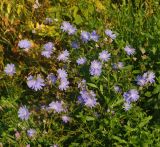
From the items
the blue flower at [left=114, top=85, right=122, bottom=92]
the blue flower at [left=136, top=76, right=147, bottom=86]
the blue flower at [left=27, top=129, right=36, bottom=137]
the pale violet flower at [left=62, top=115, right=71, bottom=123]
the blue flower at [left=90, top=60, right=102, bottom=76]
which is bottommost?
the blue flower at [left=27, top=129, right=36, bottom=137]

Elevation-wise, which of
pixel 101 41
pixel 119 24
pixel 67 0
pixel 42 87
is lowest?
pixel 42 87

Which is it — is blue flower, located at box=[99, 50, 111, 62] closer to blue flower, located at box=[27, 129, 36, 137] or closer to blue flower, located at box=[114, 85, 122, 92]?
blue flower, located at box=[114, 85, 122, 92]

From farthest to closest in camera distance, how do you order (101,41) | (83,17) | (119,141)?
(83,17) → (101,41) → (119,141)

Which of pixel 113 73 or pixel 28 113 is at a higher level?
pixel 113 73

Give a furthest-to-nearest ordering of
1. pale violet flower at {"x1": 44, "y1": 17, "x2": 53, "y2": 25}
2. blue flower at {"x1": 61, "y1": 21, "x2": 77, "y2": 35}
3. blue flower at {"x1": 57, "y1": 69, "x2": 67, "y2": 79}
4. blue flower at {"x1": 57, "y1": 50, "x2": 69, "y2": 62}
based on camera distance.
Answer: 1. pale violet flower at {"x1": 44, "y1": 17, "x2": 53, "y2": 25}
2. blue flower at {"x1": 61, "y1": 21, "x2": 77, "y2": 35}
3. blue flower at {"x1": 57, "y1": 50, "x2": 69, "y2": 62}
4. blue flower at {"x1": 57, "y1": 69, "x2": 67, "y2": 79}

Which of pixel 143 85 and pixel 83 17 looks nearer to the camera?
pixel 143 85

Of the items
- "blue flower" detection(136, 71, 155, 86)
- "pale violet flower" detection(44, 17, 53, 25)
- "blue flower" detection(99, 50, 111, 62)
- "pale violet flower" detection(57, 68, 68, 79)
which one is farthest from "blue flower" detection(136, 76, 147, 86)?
"pale violet flower" detection(44, 17, 53, 25)

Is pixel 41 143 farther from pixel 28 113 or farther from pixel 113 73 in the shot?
pixel 113 73

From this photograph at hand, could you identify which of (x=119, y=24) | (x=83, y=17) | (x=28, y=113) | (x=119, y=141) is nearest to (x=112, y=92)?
(x=119, y=141)

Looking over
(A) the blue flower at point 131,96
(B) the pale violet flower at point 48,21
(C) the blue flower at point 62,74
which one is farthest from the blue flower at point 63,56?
(B) the pale violet flower at point 48,21

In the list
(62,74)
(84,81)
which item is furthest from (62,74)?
(84,81)
